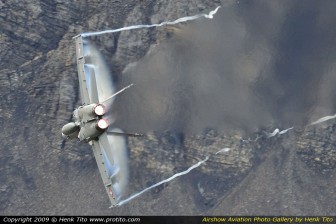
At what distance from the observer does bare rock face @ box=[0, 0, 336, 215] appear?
250 ft

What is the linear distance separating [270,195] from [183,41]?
24483 mm

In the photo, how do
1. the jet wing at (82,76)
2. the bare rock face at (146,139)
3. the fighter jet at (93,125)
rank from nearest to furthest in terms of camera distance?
the fighter jet at (93,125) < the jet wing at (82,76) < the bare rock face at (146,139)

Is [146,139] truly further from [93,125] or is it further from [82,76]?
[93,125]

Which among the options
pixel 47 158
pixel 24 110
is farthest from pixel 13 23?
pixel 47 158

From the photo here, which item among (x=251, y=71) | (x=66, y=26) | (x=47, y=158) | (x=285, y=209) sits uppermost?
(x=66, y=26)

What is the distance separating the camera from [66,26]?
8512 centimetres

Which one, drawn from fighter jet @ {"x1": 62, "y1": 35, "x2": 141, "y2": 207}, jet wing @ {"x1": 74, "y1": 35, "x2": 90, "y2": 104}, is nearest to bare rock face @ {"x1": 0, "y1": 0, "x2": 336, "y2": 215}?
jet wing @ {"x1": 74, "y1": 35, "x2": 90, "y2": 104}

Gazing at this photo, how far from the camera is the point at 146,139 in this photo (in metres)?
80.4

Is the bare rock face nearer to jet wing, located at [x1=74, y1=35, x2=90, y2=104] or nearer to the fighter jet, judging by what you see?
jet wing, located at [x1=74, y1=35, x2=90, y2=104]

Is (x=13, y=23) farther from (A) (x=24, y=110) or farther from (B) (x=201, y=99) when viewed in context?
(B) (x=201, y=99)

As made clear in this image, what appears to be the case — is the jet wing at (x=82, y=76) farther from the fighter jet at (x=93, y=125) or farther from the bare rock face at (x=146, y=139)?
Result: the bare rock face at (x=146, y=139)

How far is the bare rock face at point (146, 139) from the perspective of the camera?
76062 mm

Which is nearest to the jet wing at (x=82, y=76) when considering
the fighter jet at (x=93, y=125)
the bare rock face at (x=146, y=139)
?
the fighter jet at (x=93, y=125)

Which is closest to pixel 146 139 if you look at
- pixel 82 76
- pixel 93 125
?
pixel 82 76
